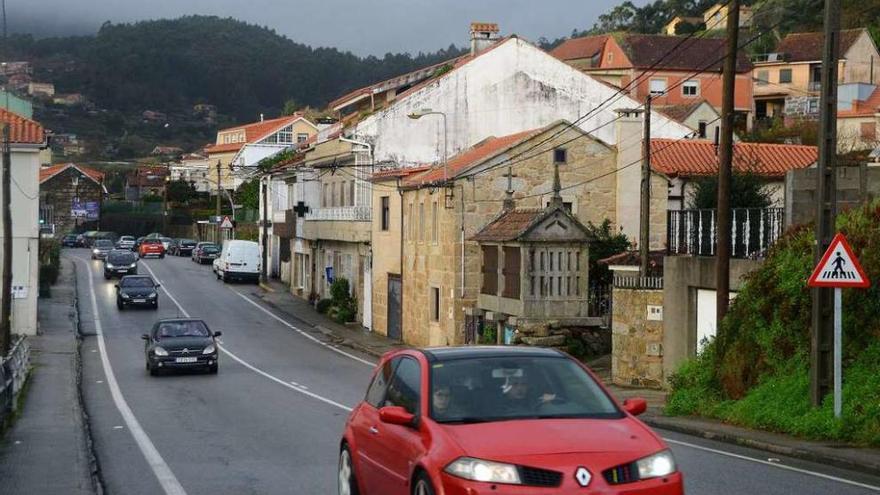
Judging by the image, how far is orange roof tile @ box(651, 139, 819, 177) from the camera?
43.9 meters

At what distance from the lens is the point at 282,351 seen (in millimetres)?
43406

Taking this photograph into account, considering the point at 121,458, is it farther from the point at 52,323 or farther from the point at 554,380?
the point at 52,323

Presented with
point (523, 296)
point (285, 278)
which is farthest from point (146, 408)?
point (285, 278)

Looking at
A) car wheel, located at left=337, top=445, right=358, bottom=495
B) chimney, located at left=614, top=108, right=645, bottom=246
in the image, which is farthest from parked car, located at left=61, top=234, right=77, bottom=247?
car wheel, located at left=337, top=445, right=358, bottom=495

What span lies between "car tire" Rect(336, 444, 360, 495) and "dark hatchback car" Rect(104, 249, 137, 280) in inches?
2422

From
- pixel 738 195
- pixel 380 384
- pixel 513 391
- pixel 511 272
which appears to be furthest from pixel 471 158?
pixel 513 391

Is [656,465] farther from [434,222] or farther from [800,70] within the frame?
[800,70]

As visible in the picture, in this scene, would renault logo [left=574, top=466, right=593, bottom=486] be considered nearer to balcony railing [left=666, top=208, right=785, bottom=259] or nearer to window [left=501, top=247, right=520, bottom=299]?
balcony railing [left=666, top=208, right=785, bottom=259]

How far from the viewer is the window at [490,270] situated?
38.9m

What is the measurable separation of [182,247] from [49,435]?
81.0m

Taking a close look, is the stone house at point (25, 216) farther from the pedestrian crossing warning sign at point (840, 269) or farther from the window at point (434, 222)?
the pedestrian crossing warning sign at point (840, 269)

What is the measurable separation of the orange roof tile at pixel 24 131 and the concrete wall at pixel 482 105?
12.2 meters

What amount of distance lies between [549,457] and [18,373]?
21349 mm

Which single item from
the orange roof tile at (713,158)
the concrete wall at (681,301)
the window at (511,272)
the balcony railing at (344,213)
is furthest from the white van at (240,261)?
the concrete wall at (681,301)
